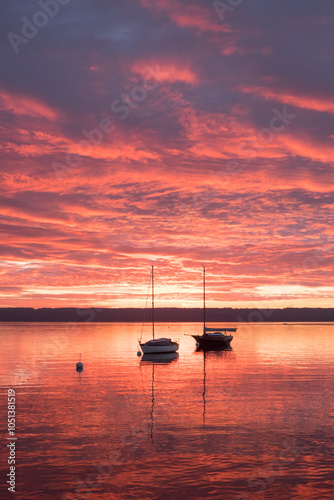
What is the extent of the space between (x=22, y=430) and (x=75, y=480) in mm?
11463

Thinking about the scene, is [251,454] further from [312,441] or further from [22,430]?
[22,430]

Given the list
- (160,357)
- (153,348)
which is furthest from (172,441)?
(153,348)

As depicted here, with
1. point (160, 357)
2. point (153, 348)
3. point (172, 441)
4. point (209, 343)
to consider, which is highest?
point (172, 441)

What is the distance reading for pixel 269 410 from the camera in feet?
133

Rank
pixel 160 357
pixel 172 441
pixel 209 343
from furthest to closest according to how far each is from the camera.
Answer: pixel 209 343 < pixel 160 357 < pixel 172 441

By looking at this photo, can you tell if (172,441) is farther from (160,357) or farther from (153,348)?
(153,348)

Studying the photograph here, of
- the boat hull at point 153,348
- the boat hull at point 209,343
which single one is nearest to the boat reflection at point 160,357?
the boat hull at point 153,348

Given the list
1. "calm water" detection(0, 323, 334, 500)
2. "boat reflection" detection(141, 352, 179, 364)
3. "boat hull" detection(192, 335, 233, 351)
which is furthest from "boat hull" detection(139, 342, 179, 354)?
"calm water" detection(0, 323, 334, 500)

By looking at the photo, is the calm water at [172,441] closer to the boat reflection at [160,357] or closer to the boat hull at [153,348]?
the boat reflection at [160,357]

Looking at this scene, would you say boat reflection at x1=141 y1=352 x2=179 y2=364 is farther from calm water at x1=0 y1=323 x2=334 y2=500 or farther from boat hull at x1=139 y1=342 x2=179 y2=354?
calm water at x1=0 y1=323 x2=334 y2=500

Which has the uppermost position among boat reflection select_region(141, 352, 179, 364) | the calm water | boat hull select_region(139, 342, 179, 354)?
the calm water

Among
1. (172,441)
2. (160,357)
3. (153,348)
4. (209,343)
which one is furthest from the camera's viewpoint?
(209,343)

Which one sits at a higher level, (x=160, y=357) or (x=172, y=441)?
(x=172, y=441)

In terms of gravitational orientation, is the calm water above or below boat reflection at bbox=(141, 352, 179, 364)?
above
